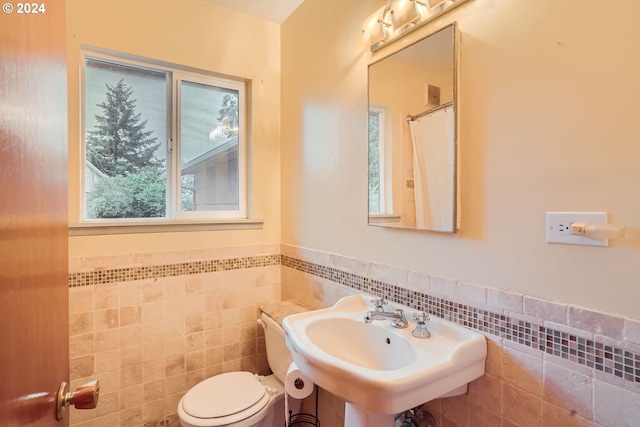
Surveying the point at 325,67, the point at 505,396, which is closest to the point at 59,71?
the point at 325,67

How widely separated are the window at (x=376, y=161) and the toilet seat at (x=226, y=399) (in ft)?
3.49

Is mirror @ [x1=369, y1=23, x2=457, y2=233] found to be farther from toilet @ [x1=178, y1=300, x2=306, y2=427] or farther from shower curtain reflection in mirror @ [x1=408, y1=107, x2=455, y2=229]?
toilet @ [x1=178, y1=300, x2=306, y2=427]

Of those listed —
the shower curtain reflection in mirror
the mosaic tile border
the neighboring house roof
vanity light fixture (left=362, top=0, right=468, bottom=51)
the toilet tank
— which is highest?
vanity light fixture (left=362, top=0, right=468, bottom=51)

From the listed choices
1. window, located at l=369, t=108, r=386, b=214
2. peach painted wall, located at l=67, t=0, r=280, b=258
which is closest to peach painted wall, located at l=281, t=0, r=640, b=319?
window, located at l=369, t=108, r=386, b=214

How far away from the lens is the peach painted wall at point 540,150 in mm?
761

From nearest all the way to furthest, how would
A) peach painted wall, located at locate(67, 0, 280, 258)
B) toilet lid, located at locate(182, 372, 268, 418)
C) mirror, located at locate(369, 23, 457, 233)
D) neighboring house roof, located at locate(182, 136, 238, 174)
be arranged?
mirror, located at locate(369, 23, 457, 233), toilet lid, located at locate(182, 372, 268, 418), peach painted wall, located at locate(67, 0, 280, 258), neighboring house roof, located at locate(182, 136, 238, 174)

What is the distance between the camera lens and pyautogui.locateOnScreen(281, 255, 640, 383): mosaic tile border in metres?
0.76

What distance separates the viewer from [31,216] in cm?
52

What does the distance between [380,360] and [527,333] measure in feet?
1.69

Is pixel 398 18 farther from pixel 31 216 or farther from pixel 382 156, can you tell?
pixel 31 216

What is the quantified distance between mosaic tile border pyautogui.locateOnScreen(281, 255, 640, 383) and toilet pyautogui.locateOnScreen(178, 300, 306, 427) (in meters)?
0.67

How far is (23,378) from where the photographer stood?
0.49 metres

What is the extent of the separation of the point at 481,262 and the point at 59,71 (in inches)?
49.0

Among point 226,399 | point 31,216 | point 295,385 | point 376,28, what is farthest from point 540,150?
point 226,399
